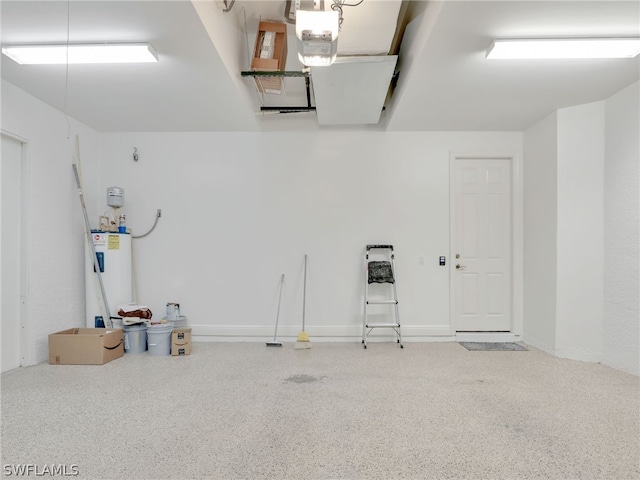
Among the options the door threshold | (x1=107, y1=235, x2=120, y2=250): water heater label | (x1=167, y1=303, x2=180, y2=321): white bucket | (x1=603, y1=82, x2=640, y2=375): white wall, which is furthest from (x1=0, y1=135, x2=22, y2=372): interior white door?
(x1=603, y1=82, x2=640, y2=375): white wall

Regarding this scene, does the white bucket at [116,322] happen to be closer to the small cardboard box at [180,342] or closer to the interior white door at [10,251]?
the small cardboard box at [180,342]

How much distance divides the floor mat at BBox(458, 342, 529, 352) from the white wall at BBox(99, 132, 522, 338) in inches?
20.8

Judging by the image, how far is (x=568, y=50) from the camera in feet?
8.25

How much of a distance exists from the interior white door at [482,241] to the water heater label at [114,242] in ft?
13.9

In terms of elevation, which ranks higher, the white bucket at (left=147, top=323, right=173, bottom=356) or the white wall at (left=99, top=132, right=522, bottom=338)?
the white wall at (left=99, top=132, right=522, bottom=338)

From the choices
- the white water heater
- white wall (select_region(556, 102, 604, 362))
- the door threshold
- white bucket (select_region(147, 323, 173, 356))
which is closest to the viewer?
white wall (select_region(556, 102, 604, 362))

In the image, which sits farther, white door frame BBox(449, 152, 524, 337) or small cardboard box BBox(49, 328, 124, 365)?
white door frame BBox(449, 152, 524, 337)

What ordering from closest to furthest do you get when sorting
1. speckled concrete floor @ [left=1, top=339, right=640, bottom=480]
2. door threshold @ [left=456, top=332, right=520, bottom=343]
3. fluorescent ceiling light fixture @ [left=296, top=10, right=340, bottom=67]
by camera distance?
speckled concrete floor @ [left=1, top=339, right=640, bottom=480] → fluorescent ceiling light fixture @ [left=296, top=10, right=340, bottom=67] → door threshold @ [left=456, top=332, right=520, bottom=343]

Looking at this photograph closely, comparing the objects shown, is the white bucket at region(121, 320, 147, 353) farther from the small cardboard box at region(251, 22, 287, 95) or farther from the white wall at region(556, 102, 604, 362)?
the white wall at region(556, 102, 604, 362)

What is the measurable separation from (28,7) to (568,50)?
381 centimetres

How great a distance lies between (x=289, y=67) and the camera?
145 inches

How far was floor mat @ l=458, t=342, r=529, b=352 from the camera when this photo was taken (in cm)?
395

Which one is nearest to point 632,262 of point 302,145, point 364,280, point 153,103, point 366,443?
point 364,280

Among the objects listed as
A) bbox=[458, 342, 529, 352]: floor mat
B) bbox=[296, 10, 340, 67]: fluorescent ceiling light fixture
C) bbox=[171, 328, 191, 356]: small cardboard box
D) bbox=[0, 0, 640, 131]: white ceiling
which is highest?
bbox=[0, 0, 640, 131]: white ceiling
